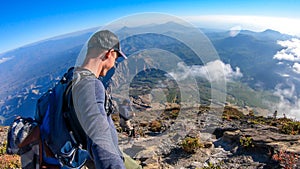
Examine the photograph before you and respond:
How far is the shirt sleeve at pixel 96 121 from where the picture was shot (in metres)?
1.70

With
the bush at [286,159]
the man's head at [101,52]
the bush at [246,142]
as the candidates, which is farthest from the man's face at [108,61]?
the bush at [246,142]

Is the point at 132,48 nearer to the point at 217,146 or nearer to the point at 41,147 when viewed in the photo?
the point at 41,147

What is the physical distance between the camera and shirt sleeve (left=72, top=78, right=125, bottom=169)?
170 centimetres

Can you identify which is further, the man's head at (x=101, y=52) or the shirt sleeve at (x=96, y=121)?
the man's head at (x=101, y=52)

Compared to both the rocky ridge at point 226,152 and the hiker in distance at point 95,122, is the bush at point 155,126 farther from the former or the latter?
the hiker in distance at point 95,122

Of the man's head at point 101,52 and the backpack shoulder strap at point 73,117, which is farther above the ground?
the man's head at point 101,52

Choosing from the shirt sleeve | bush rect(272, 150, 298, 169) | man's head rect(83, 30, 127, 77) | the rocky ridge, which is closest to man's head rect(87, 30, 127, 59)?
man's head rect(83, 30, 127, 77)

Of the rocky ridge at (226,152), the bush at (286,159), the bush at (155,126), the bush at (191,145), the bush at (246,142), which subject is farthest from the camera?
the bush at (155,126)

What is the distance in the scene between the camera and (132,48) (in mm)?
3420

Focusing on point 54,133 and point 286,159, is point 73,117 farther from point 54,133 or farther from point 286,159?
point 286,159

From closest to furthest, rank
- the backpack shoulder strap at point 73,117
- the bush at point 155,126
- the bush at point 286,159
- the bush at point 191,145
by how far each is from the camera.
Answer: the backpack shoulder strap at point 73,117 → the bush at point 286,159 → the bush at point 191,145 → the bush at point 155,126

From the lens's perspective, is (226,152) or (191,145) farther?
(191,145)

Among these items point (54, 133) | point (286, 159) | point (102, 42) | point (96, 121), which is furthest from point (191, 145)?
point (96, 121)

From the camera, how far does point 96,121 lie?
5.78 feet
